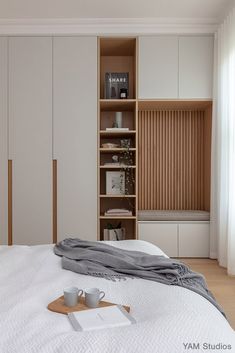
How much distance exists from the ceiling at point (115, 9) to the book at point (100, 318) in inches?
125

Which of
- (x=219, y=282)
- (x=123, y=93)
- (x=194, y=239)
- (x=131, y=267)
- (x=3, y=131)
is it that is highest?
(x=123, y=93)

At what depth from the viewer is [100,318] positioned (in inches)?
45.4

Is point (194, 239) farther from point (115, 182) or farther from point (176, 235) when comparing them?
point (115, 182)

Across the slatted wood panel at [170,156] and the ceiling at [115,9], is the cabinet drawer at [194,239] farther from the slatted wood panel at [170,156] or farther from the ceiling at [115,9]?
the ceiling at [115,9]

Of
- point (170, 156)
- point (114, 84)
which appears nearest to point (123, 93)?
point (114, 84)

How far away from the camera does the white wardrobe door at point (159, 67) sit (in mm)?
4020

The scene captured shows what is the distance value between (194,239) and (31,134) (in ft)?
7.22

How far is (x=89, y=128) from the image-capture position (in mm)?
4012

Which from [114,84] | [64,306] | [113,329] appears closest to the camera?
[113,329]

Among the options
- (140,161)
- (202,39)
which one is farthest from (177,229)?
(202,39)

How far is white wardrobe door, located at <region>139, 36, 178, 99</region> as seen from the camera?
4.02m

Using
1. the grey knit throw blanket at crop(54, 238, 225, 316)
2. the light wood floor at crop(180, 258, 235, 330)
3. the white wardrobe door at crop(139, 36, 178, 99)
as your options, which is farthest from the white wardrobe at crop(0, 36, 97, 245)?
the grey knit throw blanket at crop(54, 238, 225, 316)

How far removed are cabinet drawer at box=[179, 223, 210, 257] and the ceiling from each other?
2.31 m

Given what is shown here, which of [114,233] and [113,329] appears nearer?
[113,329]
